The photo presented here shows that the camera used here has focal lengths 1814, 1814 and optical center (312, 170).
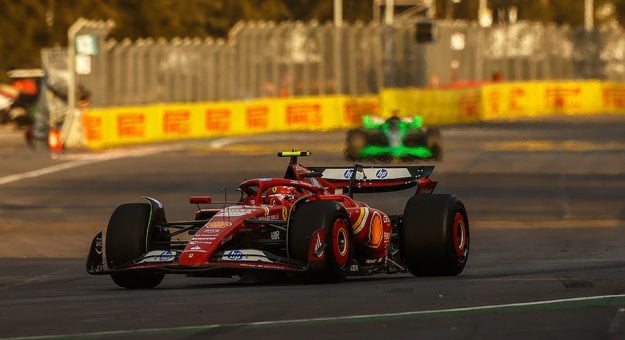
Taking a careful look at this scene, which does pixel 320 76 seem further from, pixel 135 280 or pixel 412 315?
pixel 412 315

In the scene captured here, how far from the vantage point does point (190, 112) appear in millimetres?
52938

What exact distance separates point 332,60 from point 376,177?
46.9 meters

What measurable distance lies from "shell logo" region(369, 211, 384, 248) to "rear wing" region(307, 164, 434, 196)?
1.14 m

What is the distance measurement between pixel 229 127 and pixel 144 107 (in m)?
4.40

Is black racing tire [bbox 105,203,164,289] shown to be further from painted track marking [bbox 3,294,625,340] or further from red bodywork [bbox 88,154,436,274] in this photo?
painted track marking [bbox 3,294,625,340]

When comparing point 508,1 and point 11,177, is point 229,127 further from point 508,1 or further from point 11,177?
point 508,1

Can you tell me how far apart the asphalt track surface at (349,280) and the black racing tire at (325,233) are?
0.18 m

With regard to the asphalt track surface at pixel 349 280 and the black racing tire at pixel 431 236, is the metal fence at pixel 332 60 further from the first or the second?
the black racing tire at pixel 431 236

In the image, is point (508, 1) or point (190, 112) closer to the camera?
point (190, 112)

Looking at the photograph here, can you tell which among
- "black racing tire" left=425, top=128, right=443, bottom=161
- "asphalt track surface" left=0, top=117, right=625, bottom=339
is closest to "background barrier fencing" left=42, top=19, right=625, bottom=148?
"asphalt track surface" left=0, top=117, right=625, bottom=339

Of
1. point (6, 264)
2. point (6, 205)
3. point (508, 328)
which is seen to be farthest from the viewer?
point (6, 205)

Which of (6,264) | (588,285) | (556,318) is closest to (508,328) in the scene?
(556,318)

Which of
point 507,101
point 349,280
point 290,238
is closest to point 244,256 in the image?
point 290,238

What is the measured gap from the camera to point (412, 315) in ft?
40.3
